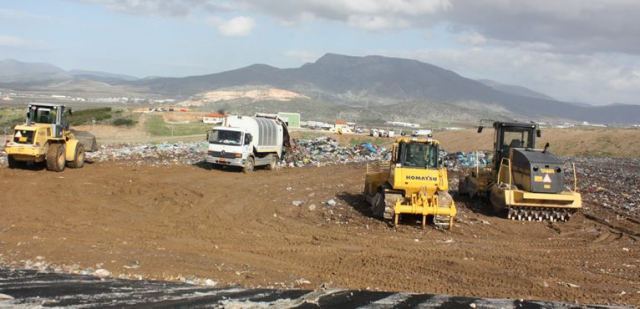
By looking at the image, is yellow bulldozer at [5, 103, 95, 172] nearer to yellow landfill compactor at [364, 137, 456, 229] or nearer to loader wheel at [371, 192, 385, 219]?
loader wheel at [371, 192, 385, 219]

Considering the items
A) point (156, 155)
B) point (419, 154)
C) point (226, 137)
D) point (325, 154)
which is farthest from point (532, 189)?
point (156, 155)

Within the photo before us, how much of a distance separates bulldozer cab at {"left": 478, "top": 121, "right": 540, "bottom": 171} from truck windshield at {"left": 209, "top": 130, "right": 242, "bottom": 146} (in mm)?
10659

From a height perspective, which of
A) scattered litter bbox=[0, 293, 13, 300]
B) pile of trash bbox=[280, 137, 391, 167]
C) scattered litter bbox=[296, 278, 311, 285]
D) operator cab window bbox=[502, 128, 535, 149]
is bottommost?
scattered litter bbox=[296, 278, 311, 285]

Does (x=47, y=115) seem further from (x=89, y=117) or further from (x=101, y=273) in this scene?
(x=89, y=117)

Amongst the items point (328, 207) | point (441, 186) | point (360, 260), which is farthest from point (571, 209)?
point (360, 260)

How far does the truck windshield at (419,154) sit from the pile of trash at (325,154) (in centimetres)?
1455

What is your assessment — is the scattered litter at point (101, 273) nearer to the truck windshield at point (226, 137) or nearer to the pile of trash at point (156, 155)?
the truck windshield at point (226, 137)

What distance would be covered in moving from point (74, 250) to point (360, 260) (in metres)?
4.72

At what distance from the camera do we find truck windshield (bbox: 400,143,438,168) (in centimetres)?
1448

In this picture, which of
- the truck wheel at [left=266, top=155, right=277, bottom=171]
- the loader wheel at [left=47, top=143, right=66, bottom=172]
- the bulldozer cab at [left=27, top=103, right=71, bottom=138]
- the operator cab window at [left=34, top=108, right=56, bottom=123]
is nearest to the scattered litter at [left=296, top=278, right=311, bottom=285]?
the loader wheel at [left=47, top=143, right=66, bottom=172]

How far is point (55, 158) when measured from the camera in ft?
67.8

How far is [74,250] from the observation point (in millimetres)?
10297

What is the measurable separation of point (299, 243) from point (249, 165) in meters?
13.3

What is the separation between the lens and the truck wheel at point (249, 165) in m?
24.5
